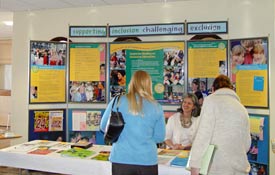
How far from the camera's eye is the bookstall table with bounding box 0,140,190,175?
2.71 metres

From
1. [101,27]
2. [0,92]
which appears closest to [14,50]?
[101,27]

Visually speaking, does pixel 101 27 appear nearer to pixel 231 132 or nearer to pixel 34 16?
pixel 34 16

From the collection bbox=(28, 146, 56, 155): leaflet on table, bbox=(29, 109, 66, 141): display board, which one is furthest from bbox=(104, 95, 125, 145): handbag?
bbox=(29, 109, 66, 141): display board

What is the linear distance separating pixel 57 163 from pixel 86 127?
2153mm

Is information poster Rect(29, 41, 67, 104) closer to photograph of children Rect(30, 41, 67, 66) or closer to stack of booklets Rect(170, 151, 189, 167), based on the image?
photograph of children Rect(30, 41, 67, 66)

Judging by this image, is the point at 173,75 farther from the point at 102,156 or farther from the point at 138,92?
the point at 138,92

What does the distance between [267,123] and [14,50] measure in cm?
447

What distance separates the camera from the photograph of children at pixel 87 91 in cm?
502

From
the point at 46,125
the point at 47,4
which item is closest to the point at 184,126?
the point at 46,125

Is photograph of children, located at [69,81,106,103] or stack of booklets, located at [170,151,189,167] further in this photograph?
photograph of children, located at [69,81,106,103]

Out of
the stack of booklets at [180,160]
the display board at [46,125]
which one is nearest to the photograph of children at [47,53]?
the display board at [46,125]

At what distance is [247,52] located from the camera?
14.0 feet

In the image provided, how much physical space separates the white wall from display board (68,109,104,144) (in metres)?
1.02

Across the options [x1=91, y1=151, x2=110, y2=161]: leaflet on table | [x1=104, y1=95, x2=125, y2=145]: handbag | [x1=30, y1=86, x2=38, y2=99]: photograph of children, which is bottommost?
[x1=91, y1=151, x2=110, y2=161]: leaflet on table
